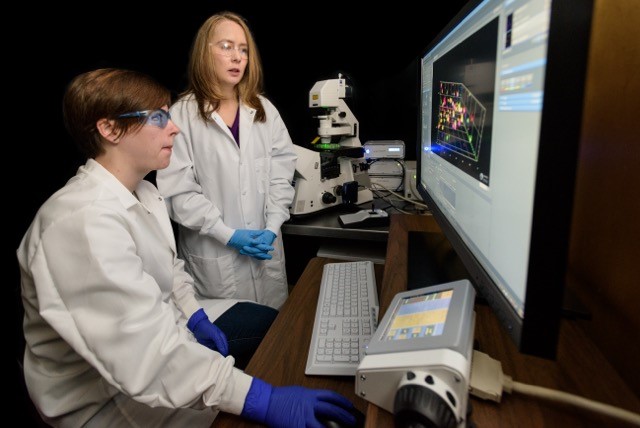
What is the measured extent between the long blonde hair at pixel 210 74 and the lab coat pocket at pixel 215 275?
65cm

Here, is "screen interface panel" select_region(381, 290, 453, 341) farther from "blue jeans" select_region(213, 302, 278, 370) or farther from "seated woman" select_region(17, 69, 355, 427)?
"blue jeans" select_region(213, 302, 278, 370)

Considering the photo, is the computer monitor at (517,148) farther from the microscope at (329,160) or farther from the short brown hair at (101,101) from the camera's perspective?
the microscope at (329,160)

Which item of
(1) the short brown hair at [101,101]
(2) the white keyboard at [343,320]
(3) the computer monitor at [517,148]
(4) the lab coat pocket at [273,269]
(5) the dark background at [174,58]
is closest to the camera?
(3) the computer monitor at [517,148]

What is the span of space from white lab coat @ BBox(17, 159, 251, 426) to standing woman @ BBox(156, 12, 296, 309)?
0.77 m

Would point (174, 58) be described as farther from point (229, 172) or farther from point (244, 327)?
point (244, 327)

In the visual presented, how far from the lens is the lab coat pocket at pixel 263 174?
5.89 feet

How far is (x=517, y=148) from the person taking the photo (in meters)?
0.49

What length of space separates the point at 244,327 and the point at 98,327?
58 cm

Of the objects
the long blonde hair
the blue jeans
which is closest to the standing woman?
the long blonde hair

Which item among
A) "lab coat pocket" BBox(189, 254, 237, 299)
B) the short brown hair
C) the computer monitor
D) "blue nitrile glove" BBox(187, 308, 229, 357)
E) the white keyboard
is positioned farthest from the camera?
"lab coat pocket" BBox(189, 254, 237, 299)

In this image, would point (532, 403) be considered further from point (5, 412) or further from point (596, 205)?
point (5, 412)

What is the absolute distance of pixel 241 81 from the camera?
1778 mm

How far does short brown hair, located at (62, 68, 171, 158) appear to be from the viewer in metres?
0.89

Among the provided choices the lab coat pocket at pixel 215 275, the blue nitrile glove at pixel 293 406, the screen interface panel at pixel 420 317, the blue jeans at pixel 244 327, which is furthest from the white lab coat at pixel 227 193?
the screen interface panel at pixel 420 317
